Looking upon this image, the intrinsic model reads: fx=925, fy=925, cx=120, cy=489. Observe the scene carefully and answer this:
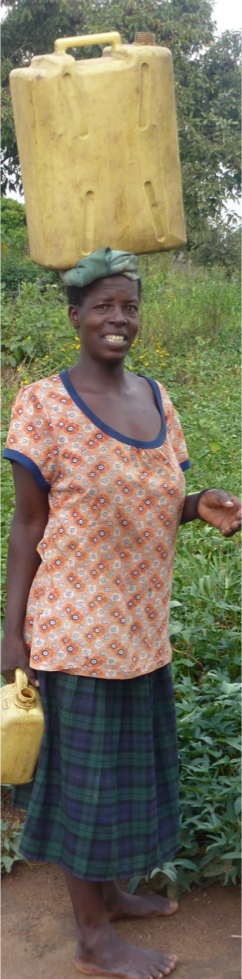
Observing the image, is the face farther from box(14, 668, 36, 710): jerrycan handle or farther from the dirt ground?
the dirt ground

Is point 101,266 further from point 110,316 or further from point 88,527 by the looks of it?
point 88,527

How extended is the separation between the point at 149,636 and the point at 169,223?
0.83 metres

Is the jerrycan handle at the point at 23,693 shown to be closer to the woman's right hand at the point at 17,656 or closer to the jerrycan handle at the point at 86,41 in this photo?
the woman's right hand at the point at 17,656

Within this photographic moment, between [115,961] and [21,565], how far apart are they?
2.89 ft

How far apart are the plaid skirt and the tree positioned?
8.34 metres

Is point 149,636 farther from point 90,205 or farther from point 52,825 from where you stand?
point 90,205

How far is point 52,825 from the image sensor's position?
198 cm

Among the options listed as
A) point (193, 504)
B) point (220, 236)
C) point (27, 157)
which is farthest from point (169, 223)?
point (220, 236)

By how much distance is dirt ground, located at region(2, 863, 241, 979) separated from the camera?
2021mm

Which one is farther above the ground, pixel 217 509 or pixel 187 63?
pixel 187 63

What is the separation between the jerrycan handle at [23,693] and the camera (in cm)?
185

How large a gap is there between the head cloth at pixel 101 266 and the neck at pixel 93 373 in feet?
0.50

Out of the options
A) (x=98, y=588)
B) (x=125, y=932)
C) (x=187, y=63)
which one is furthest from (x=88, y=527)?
(x=187, y=63)

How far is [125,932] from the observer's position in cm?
213
